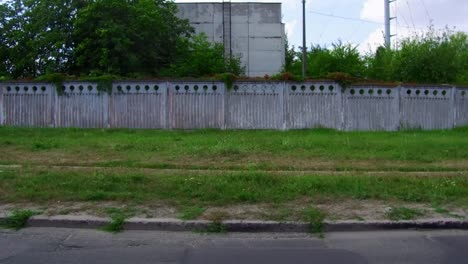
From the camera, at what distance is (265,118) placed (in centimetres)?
1772

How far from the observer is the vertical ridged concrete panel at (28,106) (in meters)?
17.7

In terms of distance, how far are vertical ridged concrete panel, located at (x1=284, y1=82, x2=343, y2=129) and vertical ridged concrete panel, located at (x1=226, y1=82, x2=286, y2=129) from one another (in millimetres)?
358

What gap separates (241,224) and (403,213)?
227 centimetres

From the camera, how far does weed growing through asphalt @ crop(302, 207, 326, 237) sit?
22.6ft

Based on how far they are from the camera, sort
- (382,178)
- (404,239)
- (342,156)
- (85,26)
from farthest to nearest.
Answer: (85,26), (342,156), (382,178), (404,239)

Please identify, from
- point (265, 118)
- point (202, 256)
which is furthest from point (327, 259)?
point (265, 118)

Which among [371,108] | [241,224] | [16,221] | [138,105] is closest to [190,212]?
[241,224]

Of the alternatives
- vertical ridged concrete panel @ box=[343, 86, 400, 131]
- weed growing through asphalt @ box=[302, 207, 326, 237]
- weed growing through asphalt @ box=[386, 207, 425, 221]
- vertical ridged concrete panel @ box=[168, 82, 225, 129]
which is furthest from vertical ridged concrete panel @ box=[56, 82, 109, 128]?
weed growing through asphalt @ box=[386, 207, 425, 221]

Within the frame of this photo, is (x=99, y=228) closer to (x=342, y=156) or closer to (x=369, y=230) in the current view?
(x=369, y=230)

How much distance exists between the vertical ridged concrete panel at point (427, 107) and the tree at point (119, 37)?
11.9m

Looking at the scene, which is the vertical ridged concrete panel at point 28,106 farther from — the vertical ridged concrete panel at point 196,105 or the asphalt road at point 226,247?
the asphalt road at point 226,247

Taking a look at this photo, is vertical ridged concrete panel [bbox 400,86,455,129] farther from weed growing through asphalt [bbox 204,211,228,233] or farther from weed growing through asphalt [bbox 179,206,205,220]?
weed growing through asphalt [bbox 204,211,228,233]

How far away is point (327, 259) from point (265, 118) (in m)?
12.1

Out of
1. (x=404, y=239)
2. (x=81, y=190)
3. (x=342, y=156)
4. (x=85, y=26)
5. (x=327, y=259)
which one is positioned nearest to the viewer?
(x=327, y=259)
